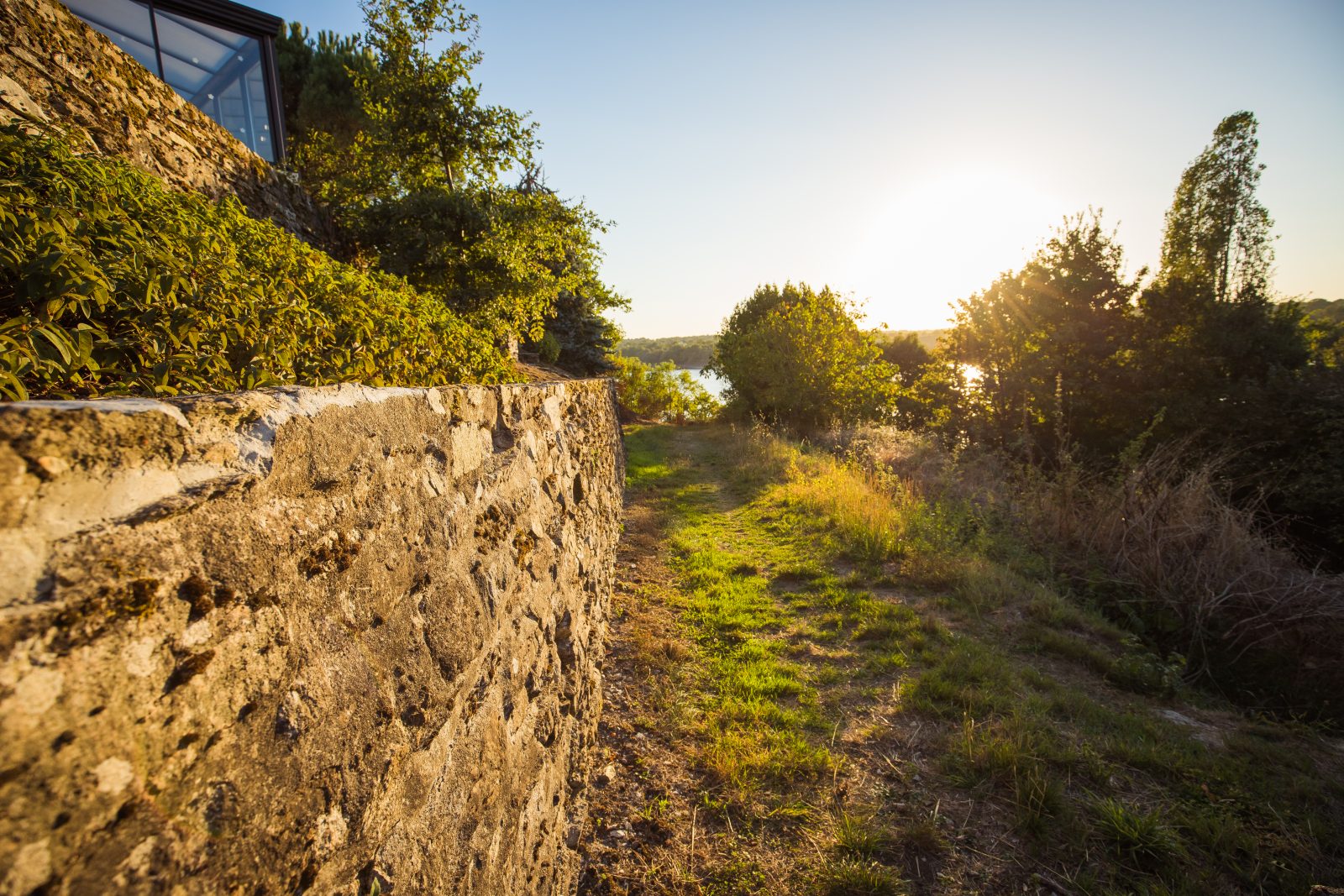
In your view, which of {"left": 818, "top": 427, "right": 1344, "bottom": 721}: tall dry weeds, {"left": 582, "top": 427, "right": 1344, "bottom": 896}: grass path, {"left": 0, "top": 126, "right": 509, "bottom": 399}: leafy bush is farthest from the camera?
{"left": 818, "top": 427, "right": 1344, "bottom": 721}: tall dry weeds

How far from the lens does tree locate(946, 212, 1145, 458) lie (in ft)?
43.5

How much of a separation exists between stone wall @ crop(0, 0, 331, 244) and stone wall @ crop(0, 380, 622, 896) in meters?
1.99

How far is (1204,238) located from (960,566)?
20856 mm

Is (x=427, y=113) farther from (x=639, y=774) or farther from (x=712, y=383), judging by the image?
(x=712, y=383)

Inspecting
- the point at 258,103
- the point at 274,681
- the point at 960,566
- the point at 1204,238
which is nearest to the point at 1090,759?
the point at 960,566

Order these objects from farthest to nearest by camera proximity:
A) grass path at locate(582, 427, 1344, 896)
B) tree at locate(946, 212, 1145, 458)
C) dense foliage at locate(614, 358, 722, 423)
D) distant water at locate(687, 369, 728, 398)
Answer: distant water at locate(687, 369, 728, 398) → dense foliage at locate(614, 358, 722, 423) → tree at locate(946, 212, 1145, 458) → grass path at locate(582, 427, 1344, 896)

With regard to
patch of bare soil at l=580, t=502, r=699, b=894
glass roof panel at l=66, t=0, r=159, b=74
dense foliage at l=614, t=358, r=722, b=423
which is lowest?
patch of bare soil at l=580, t=502, r=699, b=894

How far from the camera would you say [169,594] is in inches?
32.2

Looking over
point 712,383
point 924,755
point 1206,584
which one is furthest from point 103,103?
point 712,383

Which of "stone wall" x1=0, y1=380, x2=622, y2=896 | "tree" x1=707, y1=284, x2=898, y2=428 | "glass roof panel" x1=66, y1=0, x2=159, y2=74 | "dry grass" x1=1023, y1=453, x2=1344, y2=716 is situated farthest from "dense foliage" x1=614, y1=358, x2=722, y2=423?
"stone wall" x1=0, y1=380, x2=622, y2=896

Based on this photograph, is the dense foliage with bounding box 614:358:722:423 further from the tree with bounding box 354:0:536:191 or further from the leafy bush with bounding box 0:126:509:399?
the leafy bush with bounding box 0:126:509:399

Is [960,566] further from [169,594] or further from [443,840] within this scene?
[169,594]

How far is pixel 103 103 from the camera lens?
3.41 meters

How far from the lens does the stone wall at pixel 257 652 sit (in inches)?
25.9
